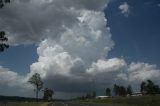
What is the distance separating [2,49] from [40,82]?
101884mm

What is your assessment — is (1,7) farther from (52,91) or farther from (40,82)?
(52,91)

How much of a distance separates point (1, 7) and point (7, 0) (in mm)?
771

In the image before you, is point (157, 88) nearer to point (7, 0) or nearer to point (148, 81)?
point (148, 81)

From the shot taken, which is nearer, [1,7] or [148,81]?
[1,7]

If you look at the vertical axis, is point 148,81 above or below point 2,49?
above

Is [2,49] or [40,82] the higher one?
[40,82]

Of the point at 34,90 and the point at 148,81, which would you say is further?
the point at 148,81

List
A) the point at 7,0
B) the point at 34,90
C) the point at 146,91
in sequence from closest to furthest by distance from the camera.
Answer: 1. the point at 7,0
2. the point at 34,90
3. the point at 146,91

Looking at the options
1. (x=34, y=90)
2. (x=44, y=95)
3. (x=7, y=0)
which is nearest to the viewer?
(x=7, y=0)

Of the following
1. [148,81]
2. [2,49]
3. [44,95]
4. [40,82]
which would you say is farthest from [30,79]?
[2,49]

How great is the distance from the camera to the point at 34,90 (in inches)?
5044

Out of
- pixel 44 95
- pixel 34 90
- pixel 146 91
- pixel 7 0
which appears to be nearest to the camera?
pixel 7 0

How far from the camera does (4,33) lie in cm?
2767

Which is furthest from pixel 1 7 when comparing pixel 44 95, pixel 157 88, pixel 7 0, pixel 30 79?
pixel 157 88
